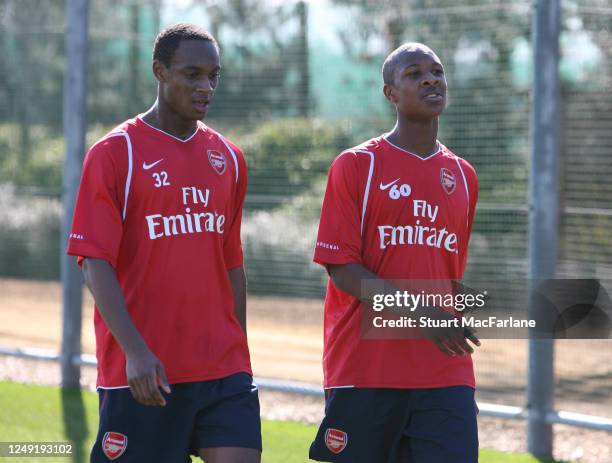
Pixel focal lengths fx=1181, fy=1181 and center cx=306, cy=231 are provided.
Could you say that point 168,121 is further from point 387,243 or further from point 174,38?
point 387,243

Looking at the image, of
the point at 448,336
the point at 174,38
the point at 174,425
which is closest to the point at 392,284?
the point at 448,336

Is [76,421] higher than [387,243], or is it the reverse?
[387,243]

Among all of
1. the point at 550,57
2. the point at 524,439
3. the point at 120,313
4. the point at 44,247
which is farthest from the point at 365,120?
the point at 120,313

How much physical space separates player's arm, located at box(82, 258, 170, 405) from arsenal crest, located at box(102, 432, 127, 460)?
36cm

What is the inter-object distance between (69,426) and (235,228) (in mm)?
3447

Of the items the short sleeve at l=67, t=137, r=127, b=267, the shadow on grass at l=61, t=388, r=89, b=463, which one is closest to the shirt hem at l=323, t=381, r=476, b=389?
the short sleeve at l=67, t=137, r=127, b=267

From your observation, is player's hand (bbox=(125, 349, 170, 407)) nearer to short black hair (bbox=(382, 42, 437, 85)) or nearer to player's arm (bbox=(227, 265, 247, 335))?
player's arm (bbox=(227, 265, 247, 335))

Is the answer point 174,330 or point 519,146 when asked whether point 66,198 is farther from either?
point 174,330

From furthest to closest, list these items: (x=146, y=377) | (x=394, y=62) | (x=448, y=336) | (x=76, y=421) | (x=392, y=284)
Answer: (x=76, y=421), (x=394, y=62), (x=392, y=284), (x=448, y=336), (x=146, y=377)

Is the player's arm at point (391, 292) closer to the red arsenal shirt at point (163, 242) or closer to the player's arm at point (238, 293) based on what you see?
the player's arm at point (238, 293)

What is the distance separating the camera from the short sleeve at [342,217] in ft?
14.2

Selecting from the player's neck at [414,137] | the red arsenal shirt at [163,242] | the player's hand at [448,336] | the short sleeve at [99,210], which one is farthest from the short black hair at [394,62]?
the short sleeve at [99,210]

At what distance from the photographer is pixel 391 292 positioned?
428 cm

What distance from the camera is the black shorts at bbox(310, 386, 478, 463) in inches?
169
